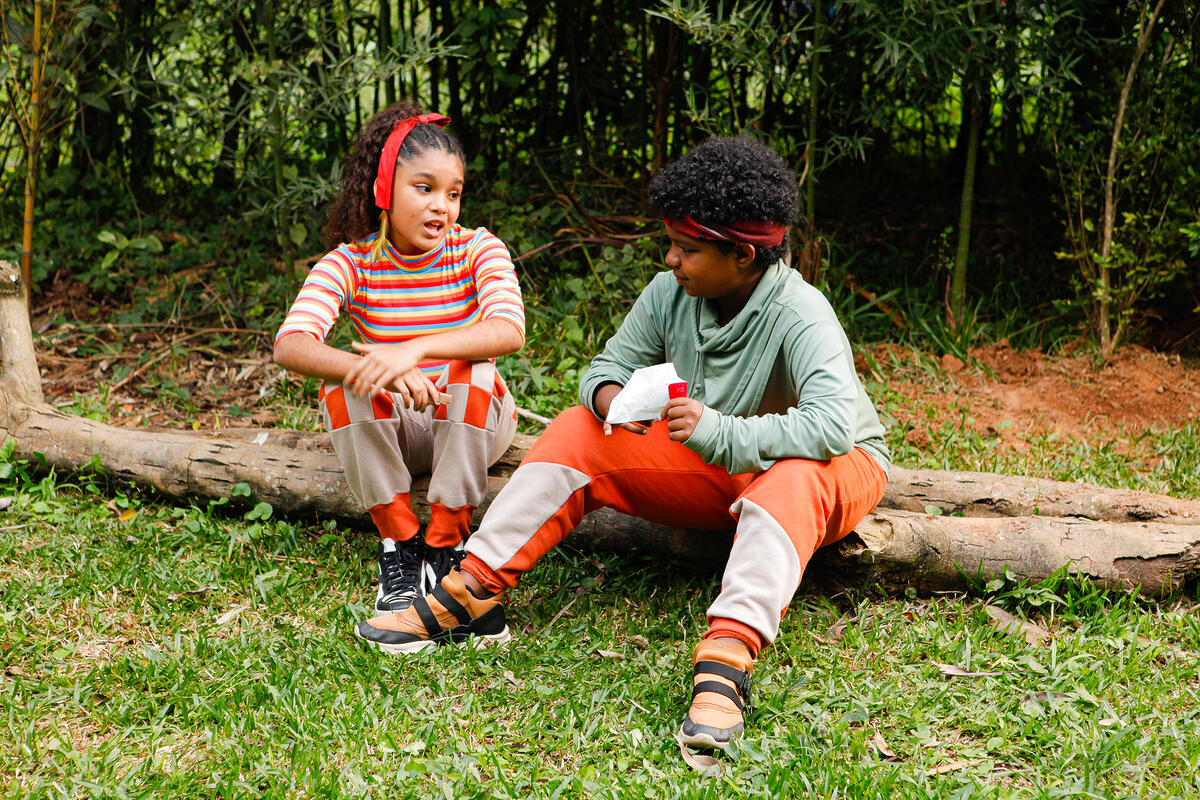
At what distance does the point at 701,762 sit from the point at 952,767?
527mm

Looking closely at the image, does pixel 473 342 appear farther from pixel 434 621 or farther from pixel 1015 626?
pixel 1015 626

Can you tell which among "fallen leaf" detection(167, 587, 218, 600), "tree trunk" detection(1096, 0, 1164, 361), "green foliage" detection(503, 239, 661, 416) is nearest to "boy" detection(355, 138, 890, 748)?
"fallen leaf" detection(167, 587, 218, 600)

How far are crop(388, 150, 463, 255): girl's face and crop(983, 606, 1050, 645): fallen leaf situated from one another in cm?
181

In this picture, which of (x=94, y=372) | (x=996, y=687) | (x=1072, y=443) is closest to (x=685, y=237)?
(x=996, y=687)

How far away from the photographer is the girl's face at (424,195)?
275 cm

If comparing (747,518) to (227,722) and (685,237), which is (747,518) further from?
(227,722)

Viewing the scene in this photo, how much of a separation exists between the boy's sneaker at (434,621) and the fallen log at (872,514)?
553 millimetres

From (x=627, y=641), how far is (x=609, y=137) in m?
3.53

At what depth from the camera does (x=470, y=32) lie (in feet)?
15.9

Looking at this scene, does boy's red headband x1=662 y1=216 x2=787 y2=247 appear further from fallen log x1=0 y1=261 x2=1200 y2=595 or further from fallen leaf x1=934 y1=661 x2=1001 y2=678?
fallen leaf x1=934 y1=661 x2=1001 y2=678

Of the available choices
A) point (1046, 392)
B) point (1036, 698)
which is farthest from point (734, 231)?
point (1046, 392)

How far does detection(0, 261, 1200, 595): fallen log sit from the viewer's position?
272 cm

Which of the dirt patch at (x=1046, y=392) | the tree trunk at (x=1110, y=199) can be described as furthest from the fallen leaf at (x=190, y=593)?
the tree trunk at (x=1110, y=199)

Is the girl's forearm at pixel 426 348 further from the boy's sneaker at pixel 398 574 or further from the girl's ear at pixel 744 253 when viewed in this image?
the girl's ear at pixel 744 253
